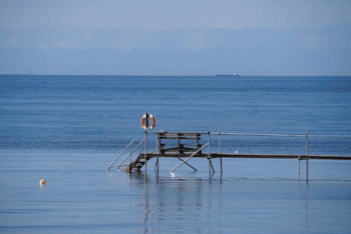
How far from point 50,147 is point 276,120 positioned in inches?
1830

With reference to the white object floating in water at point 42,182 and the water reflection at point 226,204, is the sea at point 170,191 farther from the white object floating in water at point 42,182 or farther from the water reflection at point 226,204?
the white object floating in water at point 42,182

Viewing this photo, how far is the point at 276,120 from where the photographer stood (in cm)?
9050

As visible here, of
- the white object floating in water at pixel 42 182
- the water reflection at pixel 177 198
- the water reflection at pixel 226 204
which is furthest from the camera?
the white object floating in water at pixel 42 182

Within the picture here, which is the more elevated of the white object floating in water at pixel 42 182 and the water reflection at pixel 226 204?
the white object floating in water at pixel 42 182

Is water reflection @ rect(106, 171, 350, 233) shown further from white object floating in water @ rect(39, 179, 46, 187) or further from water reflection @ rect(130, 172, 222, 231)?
white object floating in water @ rect(39, 179, 46, 187)

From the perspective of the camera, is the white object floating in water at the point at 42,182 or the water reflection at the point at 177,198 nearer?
the water reflection at the point at 177,198

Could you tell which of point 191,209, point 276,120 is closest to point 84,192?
point 191,209

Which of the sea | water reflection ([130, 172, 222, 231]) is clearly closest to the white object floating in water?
the sea

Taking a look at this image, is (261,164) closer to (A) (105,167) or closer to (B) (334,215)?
(A) (105,167)

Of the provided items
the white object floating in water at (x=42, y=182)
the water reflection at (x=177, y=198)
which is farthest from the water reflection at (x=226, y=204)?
the white object floating in water at (x=42, y=182)

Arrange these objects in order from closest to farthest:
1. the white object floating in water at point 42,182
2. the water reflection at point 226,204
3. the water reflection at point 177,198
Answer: the water reflection at point 226,204 → the water reflection at point 177,198 → the white object floating in water at point 42,182

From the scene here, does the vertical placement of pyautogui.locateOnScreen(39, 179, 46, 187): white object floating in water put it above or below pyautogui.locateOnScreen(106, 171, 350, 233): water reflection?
above

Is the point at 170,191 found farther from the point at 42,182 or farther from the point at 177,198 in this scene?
the point at 42,182

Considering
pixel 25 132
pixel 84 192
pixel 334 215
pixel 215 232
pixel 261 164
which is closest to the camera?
pixel 215 232
